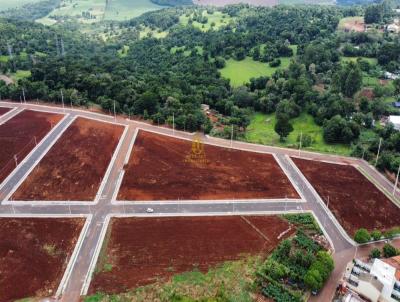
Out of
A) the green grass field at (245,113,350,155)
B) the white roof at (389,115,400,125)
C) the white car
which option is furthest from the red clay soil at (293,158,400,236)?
the white car

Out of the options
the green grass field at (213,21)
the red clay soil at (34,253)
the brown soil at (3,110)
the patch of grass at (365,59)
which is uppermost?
the green grass field at (213,21)

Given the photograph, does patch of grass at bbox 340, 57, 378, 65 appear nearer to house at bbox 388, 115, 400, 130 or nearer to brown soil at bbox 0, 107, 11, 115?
house at bbox 388, 115, 400, 130

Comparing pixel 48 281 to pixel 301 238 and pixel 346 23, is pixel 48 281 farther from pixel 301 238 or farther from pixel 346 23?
pixel 346 23

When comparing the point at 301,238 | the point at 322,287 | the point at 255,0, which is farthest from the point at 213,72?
the point at 255,0

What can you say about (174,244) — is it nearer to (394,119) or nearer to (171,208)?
(171,208)

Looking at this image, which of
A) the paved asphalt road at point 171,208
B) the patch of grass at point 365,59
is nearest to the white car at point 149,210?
the paved asphalt road at point 171,208

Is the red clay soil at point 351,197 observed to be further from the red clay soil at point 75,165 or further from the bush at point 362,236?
the red clay soil at point 75,165
